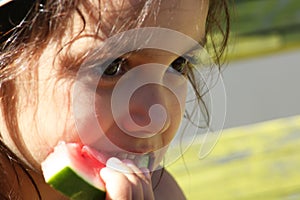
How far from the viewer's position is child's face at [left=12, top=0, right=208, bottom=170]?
5.20 feet

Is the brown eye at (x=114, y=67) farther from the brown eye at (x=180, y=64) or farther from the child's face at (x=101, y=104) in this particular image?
the brown eye at (x=180, y=64)

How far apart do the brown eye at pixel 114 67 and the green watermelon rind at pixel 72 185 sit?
0.67 ft

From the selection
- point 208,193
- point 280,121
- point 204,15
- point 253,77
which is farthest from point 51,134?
point 253,77

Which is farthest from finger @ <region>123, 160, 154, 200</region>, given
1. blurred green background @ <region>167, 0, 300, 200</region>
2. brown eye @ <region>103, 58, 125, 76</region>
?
blurred green background @ <region>167, 0, 300, 200</region>

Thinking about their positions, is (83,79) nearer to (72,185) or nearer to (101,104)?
(101,104)

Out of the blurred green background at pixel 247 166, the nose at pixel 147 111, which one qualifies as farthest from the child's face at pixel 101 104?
the blurred green background at pixel 247 166

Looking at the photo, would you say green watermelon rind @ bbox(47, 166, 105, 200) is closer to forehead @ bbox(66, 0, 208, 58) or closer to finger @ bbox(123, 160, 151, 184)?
finger @ bbox(123, 160, 151, 184)

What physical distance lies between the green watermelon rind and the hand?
0.03m

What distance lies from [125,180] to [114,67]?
0.23 m

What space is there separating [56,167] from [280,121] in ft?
5.69

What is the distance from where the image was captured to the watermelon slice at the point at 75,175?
1.53m

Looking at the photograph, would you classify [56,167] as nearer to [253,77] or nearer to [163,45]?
[163,45]

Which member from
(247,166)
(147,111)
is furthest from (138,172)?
(247,166)

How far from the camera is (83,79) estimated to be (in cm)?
160
